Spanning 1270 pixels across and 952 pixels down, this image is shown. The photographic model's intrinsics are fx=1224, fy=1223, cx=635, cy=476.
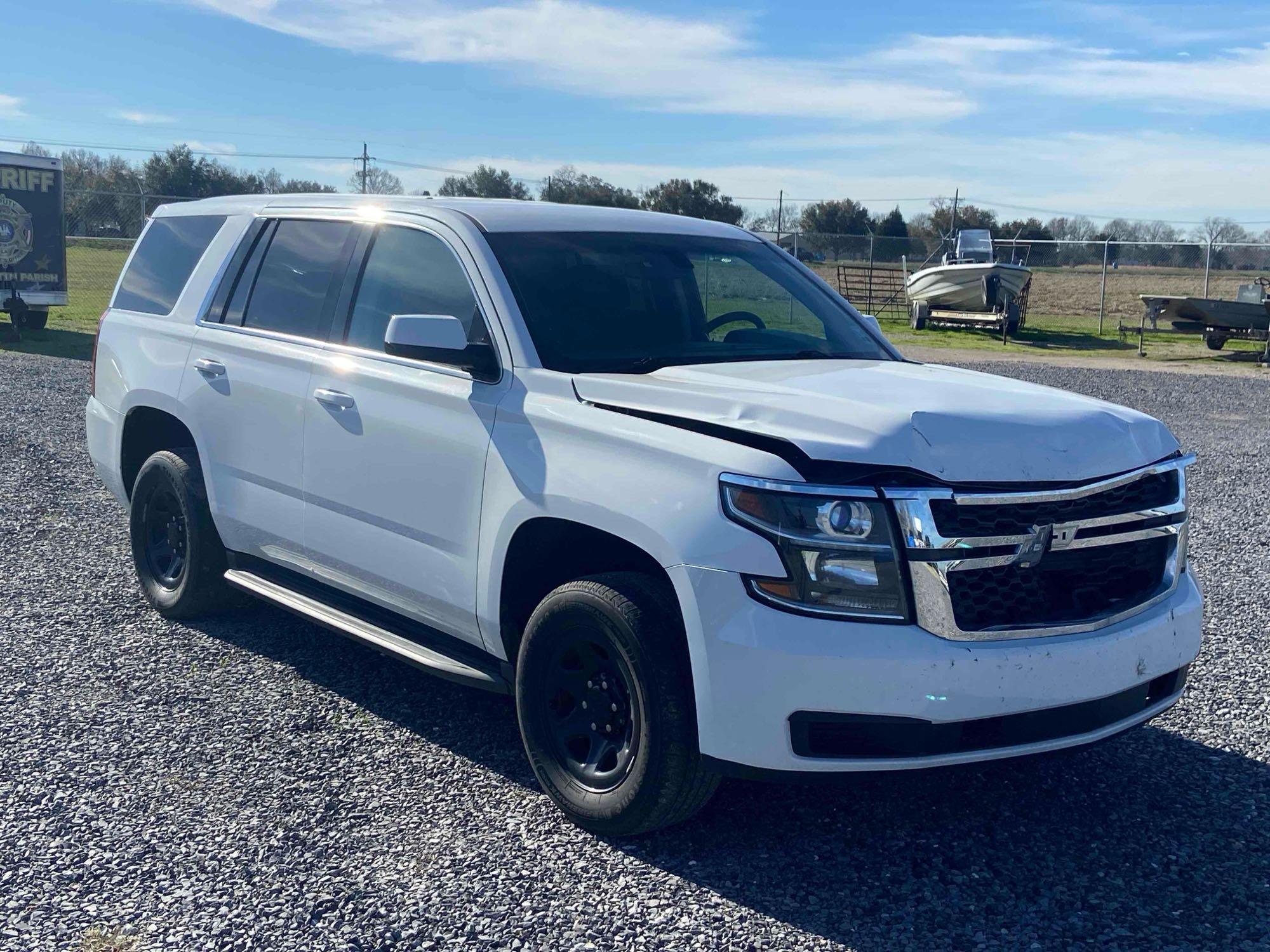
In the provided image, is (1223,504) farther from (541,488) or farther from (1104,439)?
(541,488)

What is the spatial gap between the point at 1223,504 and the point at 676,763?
7.12 m

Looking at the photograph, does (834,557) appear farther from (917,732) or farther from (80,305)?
(80,305)

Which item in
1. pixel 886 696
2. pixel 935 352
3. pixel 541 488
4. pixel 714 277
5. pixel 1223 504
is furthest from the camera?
pixel 935 352

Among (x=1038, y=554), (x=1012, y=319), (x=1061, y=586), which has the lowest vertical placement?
(x=1061, y=586)

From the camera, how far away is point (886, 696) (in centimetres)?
313

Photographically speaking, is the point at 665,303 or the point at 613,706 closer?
the point at 613,706

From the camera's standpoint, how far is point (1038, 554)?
131 inches

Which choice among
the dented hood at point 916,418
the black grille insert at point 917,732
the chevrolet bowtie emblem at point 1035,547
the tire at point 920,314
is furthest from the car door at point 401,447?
the tire at point 920,314

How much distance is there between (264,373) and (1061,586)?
3.19 meters

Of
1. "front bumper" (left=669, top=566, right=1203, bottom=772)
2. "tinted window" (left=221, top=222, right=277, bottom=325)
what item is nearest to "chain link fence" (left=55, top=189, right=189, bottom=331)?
"tinted window" (left=221, top=222, right=277, bottom=325)

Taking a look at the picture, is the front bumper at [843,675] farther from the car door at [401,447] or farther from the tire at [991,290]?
the tire at [991,290]

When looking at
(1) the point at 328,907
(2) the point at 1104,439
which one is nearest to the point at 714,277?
(2) the point at 1104,439

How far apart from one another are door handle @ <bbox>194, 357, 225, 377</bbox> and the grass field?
47.3 feet

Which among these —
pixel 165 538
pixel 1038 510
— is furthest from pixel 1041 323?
pixel 1038 510
